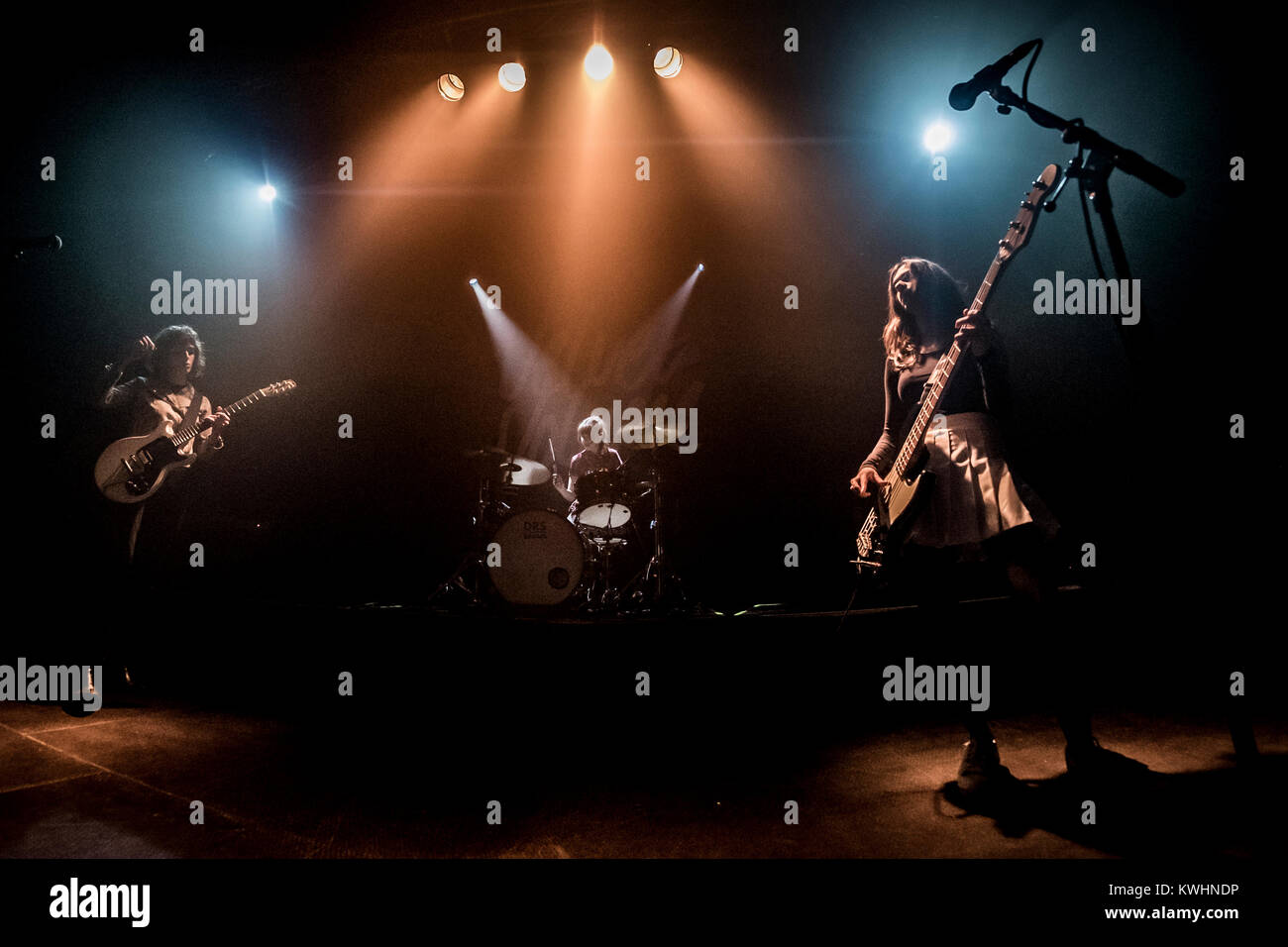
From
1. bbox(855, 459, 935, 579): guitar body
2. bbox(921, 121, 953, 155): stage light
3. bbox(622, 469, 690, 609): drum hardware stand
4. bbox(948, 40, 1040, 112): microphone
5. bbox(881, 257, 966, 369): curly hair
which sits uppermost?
bbox(921, 121, 953, 155): stage light

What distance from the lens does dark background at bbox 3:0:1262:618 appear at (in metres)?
3.69

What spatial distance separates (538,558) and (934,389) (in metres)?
3.24

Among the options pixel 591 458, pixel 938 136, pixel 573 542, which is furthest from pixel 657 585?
pixel 938 136

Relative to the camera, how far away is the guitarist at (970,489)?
2031 millimetres

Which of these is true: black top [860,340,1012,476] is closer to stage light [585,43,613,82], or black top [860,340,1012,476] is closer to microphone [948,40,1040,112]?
microphone [948,40,1040,112]

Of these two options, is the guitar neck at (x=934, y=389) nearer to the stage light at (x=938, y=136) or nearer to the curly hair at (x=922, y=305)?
the curly hair at (x=922, y=305)

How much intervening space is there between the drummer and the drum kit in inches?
5.5

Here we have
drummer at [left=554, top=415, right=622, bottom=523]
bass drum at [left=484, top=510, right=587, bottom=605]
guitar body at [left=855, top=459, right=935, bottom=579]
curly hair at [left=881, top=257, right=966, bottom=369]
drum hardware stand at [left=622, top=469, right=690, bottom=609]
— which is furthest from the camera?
drummer at [left=554, top=415, right=622, bottom=523]

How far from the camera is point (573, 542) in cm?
489

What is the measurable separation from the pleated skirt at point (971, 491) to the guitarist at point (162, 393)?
4174 millimetres

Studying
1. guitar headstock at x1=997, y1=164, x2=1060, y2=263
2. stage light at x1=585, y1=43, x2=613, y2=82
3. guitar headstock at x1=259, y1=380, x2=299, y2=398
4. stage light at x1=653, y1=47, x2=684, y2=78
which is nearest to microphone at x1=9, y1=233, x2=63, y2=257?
guitar headstock at x1=259, y1=380, x2=299, y2=398

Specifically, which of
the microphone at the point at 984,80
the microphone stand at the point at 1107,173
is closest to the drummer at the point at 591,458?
the microphone at the point at 984,80

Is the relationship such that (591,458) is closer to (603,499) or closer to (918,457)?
(603,499)

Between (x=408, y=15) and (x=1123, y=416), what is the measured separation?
4.89 meters
